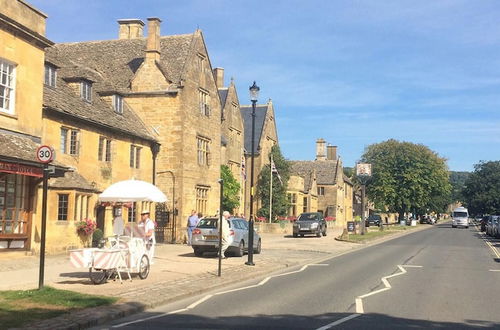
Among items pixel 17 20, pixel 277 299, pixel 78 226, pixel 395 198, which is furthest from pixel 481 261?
pixel 395 198

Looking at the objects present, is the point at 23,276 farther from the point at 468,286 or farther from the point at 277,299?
the point at 468,286

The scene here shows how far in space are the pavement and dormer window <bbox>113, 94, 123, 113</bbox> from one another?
10300mm

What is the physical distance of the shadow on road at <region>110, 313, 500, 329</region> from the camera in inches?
345

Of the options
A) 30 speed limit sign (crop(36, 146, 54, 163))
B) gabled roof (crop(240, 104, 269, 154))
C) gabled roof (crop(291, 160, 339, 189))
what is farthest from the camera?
gabled roof (crop(291, 160, 339, 189))

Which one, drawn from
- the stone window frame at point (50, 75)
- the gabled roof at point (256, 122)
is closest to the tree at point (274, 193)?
the gabled roof at point (256, 122)

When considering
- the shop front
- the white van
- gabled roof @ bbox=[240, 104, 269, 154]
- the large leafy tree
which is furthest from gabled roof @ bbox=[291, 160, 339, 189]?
the shop front

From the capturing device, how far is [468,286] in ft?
46.9

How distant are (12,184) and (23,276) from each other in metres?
5.37

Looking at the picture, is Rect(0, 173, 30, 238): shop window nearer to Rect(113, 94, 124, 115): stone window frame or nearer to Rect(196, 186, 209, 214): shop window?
Rect(113, 94, 124, 115): stone window frame

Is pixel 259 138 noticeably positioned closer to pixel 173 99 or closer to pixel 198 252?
pixel 173 99

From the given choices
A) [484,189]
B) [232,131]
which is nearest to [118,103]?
[232,131]

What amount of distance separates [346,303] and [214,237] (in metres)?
10.6

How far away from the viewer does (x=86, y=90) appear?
2630 centimetres

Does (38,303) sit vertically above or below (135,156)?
below
